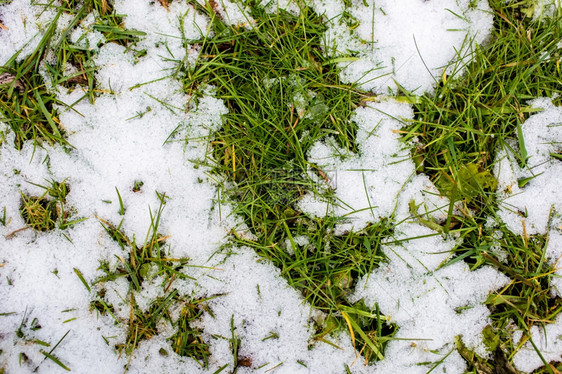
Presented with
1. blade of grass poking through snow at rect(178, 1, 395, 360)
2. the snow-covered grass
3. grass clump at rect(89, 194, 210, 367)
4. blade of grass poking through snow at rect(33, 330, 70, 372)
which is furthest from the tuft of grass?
blade of grass poking through snow at rect(33, 330, 70, 372)

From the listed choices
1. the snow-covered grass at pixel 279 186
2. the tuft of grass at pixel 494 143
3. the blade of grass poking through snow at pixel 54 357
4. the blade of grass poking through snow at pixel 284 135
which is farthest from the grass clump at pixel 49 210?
the tuft of grass at pixel 494 143

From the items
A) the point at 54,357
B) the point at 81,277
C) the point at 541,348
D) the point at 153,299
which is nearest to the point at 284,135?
the point at 153,299

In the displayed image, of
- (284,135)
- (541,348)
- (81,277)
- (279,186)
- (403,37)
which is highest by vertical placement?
(403,37)

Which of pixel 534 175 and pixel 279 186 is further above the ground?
pixel 279 186

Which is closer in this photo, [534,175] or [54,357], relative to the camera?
[54,357]

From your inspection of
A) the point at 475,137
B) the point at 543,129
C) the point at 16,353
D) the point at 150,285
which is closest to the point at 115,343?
the point at 150,285

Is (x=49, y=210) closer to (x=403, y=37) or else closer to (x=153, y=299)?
(x=153, y=299)

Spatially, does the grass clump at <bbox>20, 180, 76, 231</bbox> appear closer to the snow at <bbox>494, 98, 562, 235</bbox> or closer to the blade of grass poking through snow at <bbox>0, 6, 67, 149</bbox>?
the blade of grass poking through snow at <bbox>0, 6, 67, 149</bbox>

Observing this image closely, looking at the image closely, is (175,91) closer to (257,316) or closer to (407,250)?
(257,316)

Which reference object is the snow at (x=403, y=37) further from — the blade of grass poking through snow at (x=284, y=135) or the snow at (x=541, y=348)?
the snow at (x=541, y=348)
